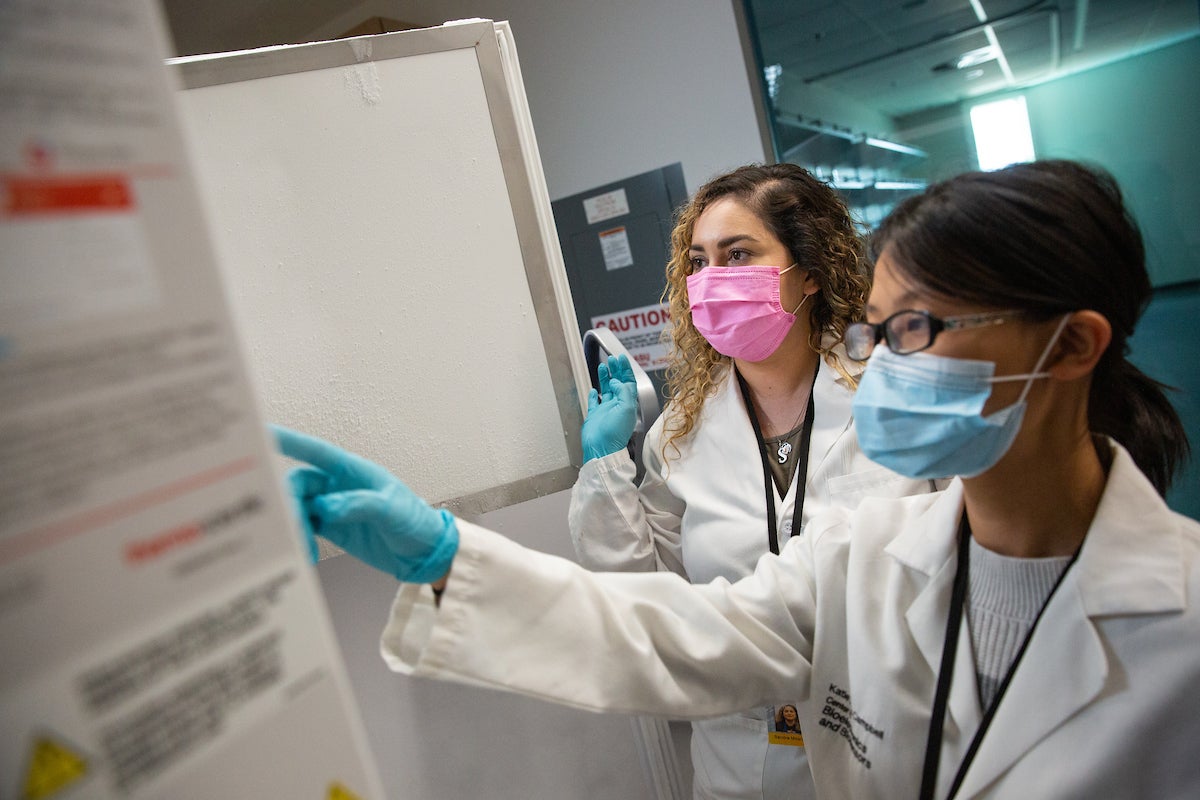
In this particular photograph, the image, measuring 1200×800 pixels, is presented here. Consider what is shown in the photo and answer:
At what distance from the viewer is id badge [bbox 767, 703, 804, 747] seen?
1333 millimetres

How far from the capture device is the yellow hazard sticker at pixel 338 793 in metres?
0.43

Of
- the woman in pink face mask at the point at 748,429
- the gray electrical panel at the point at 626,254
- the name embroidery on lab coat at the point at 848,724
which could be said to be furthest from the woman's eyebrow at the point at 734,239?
the gray electrical panel at the point at 626,254

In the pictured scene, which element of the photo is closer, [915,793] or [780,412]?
[915,793]

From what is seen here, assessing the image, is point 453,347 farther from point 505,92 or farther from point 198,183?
point 198,183

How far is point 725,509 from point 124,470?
1217 mm

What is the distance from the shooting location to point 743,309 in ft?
5.07

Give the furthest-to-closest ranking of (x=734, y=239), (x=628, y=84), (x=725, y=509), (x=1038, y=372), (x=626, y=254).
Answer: (x=626, y=254) → (x=628, y=84) → (x=734, y=239) → (x=725, y=509) → (x=1038, y=372)

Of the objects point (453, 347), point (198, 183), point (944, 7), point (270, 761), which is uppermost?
point (944, 7)

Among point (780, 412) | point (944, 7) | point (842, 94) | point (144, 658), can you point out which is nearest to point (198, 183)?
point (144, 658)

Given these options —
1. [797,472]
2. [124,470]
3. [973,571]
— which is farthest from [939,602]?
[124,470]

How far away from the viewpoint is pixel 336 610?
4.83ft

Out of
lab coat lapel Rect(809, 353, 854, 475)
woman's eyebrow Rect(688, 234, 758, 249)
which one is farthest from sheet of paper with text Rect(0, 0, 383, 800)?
woman's eyebrow Rect(688, 234, 758, 249)

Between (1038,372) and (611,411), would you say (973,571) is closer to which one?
(1038,372)

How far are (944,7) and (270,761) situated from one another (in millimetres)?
2565
